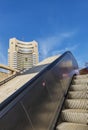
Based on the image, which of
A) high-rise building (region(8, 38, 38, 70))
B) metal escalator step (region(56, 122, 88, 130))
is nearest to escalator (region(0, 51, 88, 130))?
metal escalator step (region(56, 122, 88, 130))

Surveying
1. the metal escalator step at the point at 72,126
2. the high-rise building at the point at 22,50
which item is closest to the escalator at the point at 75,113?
the metal escalator step at the point at 72,126

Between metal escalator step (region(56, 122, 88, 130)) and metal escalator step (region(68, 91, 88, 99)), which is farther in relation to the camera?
metal escalator step (region(68, 91, 88, 99))

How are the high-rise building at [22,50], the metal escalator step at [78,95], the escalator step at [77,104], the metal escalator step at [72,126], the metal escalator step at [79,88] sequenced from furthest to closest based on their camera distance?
the high-rise building at [22,50] → the metal escalator step at [79,88] → the metal escalator step at [78,95] → the escalator step at [77,104] → the metal escalator step at [72,126]

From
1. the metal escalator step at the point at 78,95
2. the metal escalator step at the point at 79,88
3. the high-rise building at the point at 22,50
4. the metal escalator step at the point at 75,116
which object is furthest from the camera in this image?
the high-rise building at the point at 22,50

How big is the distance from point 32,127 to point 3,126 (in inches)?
21.1

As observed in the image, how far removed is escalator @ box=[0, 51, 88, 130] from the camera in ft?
6.26

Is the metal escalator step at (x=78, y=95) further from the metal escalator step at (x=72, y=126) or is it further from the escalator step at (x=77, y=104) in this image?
the metal escalator step at (x=72, y=126)

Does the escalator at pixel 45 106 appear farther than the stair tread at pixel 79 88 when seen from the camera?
No

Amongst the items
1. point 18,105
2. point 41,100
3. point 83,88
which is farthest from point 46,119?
point 83,88

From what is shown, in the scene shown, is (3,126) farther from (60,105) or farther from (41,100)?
(60,105)

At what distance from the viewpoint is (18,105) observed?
200 centimetres

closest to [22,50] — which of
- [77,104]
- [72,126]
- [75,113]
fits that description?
[77,104]

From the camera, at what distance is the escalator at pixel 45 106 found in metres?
1.91

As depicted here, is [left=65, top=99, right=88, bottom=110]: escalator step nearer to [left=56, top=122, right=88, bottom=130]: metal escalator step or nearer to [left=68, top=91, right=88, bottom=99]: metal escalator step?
[left=68, top=91, right=88, bottom=99]: metal escalator step
